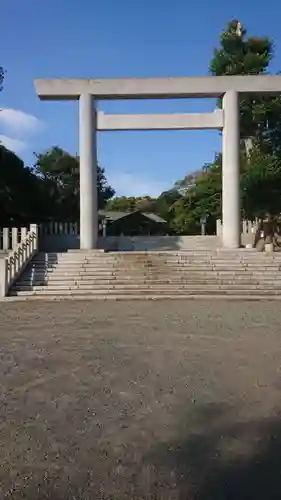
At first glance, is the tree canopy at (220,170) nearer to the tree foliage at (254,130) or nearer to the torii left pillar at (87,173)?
the tree foliage at (254,130)

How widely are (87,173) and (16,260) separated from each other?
5196 millimetres

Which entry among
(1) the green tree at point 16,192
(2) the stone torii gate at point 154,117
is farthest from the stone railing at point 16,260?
(1) the green tree at point 16,192

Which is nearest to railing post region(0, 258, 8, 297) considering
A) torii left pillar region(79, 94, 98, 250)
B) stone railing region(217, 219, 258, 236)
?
torii left pillar region(79, 94, 98, 250)

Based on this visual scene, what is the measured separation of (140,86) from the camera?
1822 cm

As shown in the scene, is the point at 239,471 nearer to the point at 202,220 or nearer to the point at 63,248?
the point at 63,248

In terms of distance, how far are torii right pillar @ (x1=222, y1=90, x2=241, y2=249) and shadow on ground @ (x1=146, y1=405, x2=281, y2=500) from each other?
14.6 metres

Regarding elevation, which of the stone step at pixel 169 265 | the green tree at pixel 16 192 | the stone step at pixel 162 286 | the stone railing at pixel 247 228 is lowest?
the stone step at pixel 162 286

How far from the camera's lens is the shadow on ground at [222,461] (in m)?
2.70

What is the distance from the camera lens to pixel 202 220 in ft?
106

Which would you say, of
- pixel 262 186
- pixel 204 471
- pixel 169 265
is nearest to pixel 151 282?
pixel 169 265

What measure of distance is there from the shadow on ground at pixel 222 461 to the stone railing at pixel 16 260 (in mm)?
10171

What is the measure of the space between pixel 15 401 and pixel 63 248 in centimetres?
1735

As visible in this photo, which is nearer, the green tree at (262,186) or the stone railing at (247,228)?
the stone railing at (247,228)

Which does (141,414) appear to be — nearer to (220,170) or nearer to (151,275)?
(151,275)
